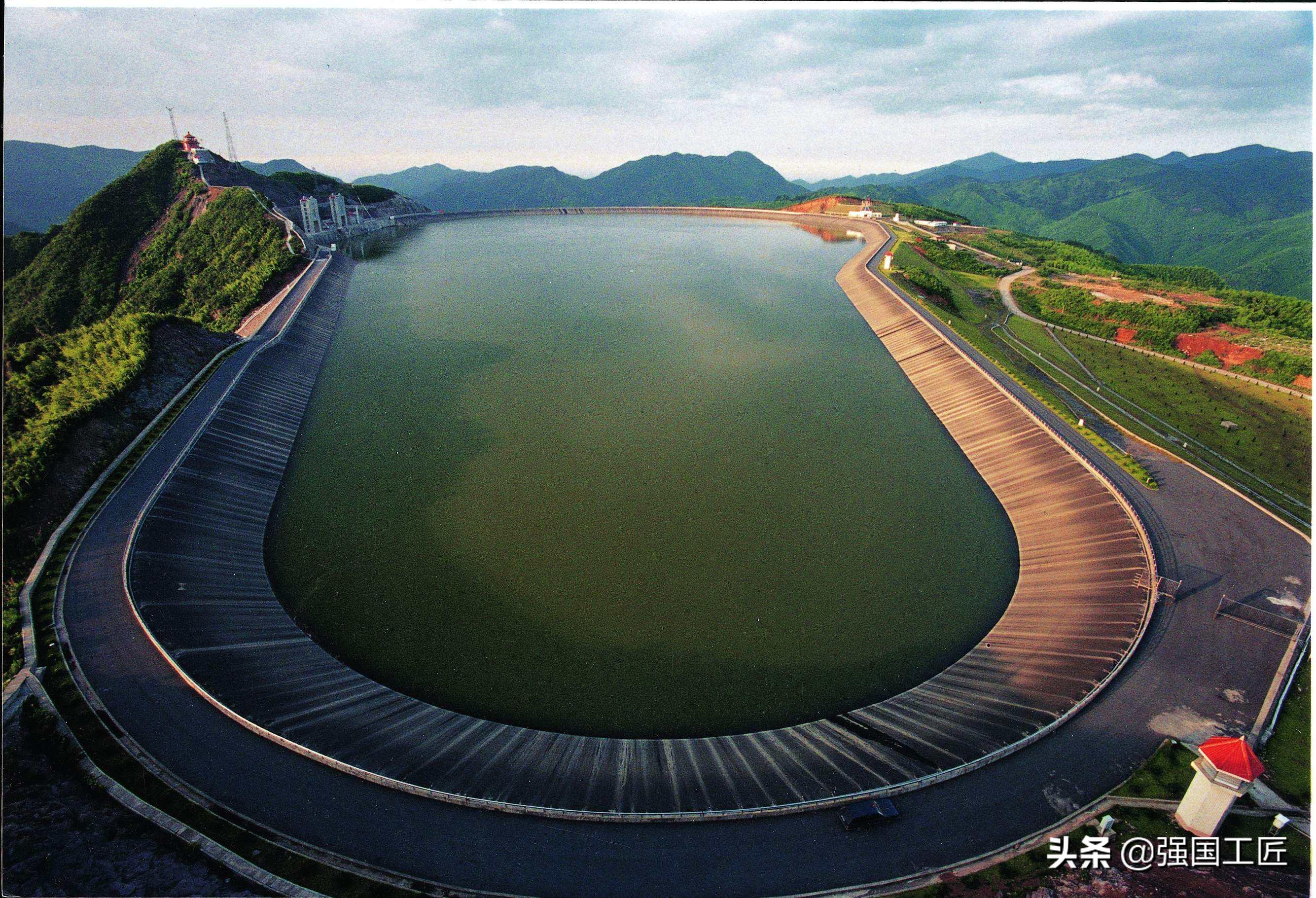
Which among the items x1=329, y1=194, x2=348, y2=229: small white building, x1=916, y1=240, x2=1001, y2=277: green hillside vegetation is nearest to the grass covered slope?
x1=329, y1=194, x2=348, y2=229: small white building

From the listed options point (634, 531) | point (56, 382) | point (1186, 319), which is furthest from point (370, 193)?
point (1186, 319)

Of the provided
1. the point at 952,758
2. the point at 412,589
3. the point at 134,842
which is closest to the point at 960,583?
the point at 952,758

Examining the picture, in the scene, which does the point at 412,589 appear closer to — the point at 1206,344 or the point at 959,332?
the point at 959,332

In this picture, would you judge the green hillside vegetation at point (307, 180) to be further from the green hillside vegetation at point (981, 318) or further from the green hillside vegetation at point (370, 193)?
the green hillside vegetation at point (981, 318)

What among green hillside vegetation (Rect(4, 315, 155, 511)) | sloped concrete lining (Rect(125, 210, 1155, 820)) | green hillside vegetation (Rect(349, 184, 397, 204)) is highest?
green hillside vegetation (Rect(349, 184, 397, 204))

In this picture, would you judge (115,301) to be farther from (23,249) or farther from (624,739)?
(624,739)

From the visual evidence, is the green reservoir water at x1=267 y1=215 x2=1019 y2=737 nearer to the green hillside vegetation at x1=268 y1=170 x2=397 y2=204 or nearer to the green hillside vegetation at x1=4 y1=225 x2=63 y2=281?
the green hillside vegetation at x1=4 y1=225 x2=63 y2=281
